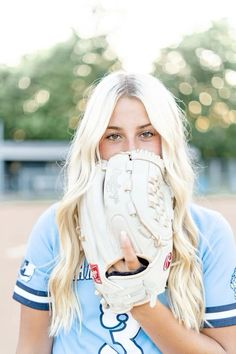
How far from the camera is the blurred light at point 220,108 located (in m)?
47.5

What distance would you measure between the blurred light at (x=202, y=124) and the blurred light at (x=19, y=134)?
1239cm

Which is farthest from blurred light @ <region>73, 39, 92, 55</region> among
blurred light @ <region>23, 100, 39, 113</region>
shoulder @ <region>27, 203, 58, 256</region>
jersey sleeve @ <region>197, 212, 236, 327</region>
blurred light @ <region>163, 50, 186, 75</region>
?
jersey sleeve @ <region>197, 212, 236, 327</region>

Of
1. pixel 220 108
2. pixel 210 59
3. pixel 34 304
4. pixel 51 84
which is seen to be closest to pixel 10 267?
pixel 34 304

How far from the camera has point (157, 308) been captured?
6.30ft

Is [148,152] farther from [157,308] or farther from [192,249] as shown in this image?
[157,308]

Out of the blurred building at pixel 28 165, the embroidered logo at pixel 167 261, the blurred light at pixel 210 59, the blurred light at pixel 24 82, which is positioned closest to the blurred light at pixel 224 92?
the blurred light at pixel 210 59

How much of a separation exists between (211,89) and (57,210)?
46.3 meters

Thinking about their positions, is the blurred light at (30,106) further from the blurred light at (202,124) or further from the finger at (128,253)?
the finger at (128,253)

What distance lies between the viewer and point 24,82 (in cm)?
4691

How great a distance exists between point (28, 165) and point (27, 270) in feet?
148

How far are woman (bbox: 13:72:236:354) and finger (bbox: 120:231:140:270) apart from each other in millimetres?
161

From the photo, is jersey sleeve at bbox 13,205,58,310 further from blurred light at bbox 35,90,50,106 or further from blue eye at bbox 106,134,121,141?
blurred light at bbox 35,90,50,106

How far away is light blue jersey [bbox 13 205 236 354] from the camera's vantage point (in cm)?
205

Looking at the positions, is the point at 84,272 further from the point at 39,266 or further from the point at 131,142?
the point at 131,142
